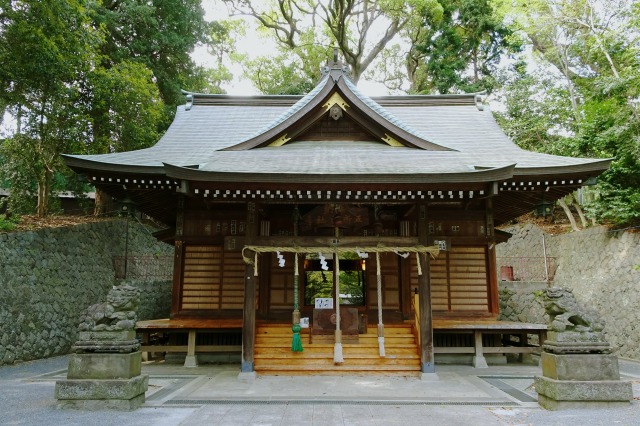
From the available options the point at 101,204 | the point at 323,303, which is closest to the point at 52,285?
the point at 323,303

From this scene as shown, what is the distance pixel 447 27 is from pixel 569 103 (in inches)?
385

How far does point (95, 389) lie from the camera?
6109 mm

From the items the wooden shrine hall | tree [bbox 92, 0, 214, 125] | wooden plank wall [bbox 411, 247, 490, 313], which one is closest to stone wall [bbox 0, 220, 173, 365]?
the wooden shrine hall

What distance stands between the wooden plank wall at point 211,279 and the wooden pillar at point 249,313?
224 cm

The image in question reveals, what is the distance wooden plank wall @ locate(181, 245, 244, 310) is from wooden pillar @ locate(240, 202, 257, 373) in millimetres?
2240

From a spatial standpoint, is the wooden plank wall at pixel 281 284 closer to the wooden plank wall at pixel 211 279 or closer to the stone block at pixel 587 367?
the wooden plank wall at pixel 211 279

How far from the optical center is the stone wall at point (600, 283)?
11.0 metres

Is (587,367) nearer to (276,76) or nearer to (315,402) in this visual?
(315,402)

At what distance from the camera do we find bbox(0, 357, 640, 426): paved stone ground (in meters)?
5.65

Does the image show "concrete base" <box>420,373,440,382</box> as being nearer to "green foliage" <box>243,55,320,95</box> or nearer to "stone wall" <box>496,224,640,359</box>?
"stone wall" <box>496,224,640,359</box>

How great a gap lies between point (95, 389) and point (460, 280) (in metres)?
8.41

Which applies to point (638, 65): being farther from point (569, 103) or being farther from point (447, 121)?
point (569, 103)

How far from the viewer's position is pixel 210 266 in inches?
421

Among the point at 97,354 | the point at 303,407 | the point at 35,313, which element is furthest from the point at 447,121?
the point at 35,313
